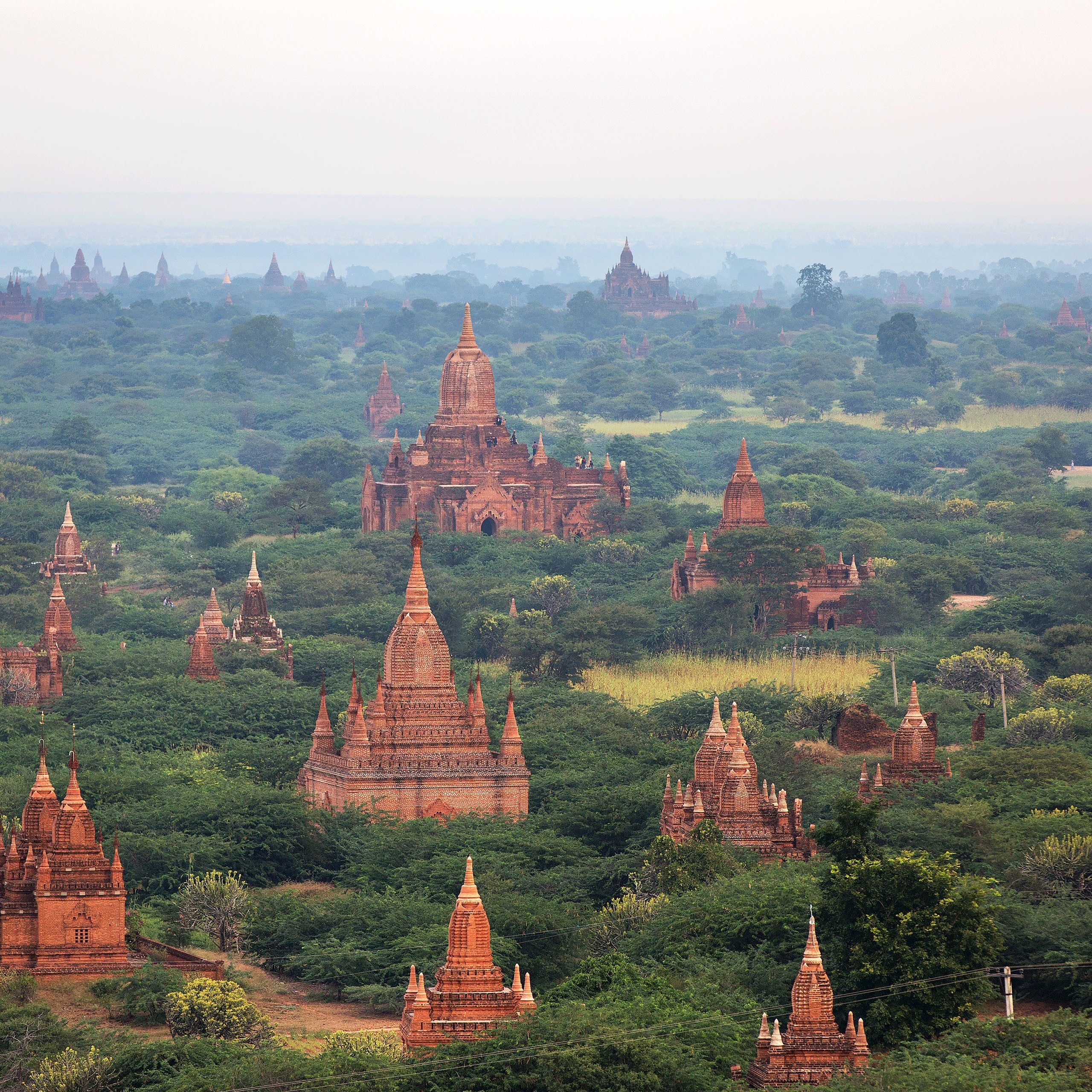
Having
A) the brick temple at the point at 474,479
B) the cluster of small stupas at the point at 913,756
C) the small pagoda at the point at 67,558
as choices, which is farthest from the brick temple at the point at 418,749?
the brick temple at the point at 474,479

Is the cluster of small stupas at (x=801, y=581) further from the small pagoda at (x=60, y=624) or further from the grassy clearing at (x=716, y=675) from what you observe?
the small pagoda at (x=60, y=624)

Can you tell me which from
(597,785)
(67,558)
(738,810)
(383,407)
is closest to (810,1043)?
(738,810)

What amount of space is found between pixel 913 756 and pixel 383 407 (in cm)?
13037

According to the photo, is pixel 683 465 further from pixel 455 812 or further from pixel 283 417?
pixel 455 812

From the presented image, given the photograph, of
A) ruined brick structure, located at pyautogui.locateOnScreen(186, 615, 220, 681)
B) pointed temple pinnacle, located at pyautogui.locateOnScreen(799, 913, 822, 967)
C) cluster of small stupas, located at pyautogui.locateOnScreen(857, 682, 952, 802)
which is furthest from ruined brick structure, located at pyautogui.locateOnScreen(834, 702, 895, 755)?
pointed temple pinnacle, located at pyautogui.locateOnScreen(799, 913, 822, 967)

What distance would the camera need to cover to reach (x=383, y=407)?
187500 mm

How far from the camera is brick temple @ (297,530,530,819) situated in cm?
6069

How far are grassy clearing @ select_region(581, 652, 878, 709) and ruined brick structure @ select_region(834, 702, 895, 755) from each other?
486 inches

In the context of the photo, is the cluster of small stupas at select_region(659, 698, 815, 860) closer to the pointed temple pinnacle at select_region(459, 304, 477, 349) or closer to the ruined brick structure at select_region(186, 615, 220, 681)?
the ruined brick structure at select_region(186, 615, 220, 681)

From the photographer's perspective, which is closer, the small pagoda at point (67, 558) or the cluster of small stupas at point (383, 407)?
the small pagoda at point (67, 558)

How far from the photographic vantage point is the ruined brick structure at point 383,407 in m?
186

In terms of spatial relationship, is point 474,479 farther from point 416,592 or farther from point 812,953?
point 812,953

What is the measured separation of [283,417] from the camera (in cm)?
19262

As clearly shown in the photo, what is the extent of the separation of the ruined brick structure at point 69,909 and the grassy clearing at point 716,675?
96.7ft
